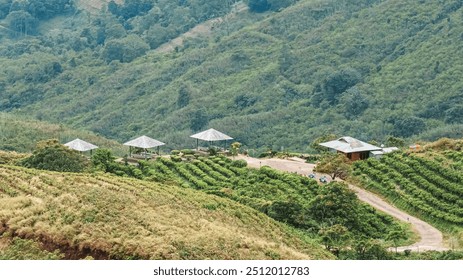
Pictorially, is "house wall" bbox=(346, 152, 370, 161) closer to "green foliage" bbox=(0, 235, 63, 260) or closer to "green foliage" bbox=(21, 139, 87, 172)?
"green foliage" bbox=(21, 139, 87, 172)

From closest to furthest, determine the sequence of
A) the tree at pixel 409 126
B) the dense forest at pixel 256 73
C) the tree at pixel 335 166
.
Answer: the tree at pixel 335 166 → the tree at pixel 409 126 → the dense forest at pixel 256 73

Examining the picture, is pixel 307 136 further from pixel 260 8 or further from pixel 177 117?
pixel 260 8

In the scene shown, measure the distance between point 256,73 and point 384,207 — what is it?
6002 centimetres

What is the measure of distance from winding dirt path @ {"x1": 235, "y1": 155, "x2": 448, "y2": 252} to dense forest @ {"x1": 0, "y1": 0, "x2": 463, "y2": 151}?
2613cm

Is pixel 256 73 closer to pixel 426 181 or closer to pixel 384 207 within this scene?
pixel 426 181

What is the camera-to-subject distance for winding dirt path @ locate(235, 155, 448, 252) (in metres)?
31.2

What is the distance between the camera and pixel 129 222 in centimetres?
2238

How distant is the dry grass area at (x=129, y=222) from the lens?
20.5 metres

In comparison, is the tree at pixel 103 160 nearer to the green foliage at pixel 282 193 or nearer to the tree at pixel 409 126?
the green foliage at pixel 282 193

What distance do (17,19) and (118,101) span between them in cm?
4612

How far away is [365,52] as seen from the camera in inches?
3676

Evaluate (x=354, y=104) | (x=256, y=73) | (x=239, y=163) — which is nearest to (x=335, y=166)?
(x=239, y=163)

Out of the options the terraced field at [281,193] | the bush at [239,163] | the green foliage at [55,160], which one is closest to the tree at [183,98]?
the terraced field at [281,193]

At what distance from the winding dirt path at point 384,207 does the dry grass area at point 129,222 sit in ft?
18.4
